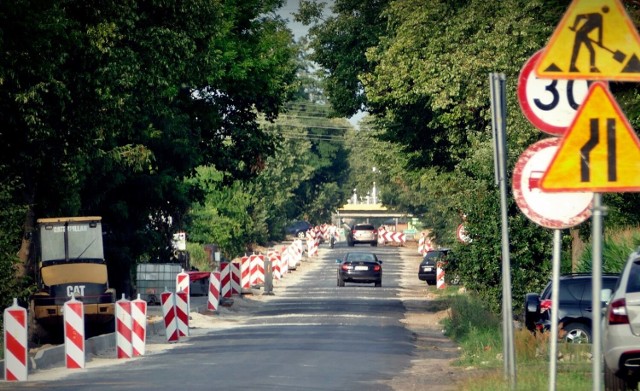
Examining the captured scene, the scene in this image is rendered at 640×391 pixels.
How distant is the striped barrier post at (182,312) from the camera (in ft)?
97.2

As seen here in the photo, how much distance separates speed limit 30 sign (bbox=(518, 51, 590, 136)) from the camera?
11297 millimetres

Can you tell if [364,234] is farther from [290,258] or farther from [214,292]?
[214,292]

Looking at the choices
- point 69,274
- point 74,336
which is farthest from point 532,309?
point 69,274

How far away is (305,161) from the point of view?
13300cm

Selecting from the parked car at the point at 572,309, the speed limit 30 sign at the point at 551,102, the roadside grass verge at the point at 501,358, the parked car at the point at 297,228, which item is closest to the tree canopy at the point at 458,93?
the roadside grass verge at the point at 501,358

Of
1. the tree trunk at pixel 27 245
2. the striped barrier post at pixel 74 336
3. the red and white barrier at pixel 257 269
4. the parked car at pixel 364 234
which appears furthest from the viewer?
the parked car at pixel 364 234

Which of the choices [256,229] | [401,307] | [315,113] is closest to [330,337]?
[401,307]

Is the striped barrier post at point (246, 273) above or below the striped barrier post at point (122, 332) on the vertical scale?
above

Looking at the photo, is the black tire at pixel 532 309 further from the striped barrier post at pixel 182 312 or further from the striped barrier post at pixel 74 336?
the striped barrier post at pixel 182 312

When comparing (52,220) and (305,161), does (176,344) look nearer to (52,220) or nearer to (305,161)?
(52,220)

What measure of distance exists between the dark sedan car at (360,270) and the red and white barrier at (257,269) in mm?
6892

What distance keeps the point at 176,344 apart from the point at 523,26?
41.8 feet

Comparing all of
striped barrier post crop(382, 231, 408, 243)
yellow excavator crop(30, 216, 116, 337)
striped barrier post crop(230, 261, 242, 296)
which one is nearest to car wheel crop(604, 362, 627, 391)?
yellow excavator crop(30, 216, 116, 337)

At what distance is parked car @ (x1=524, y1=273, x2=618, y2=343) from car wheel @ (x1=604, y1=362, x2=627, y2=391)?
8.34 meters
